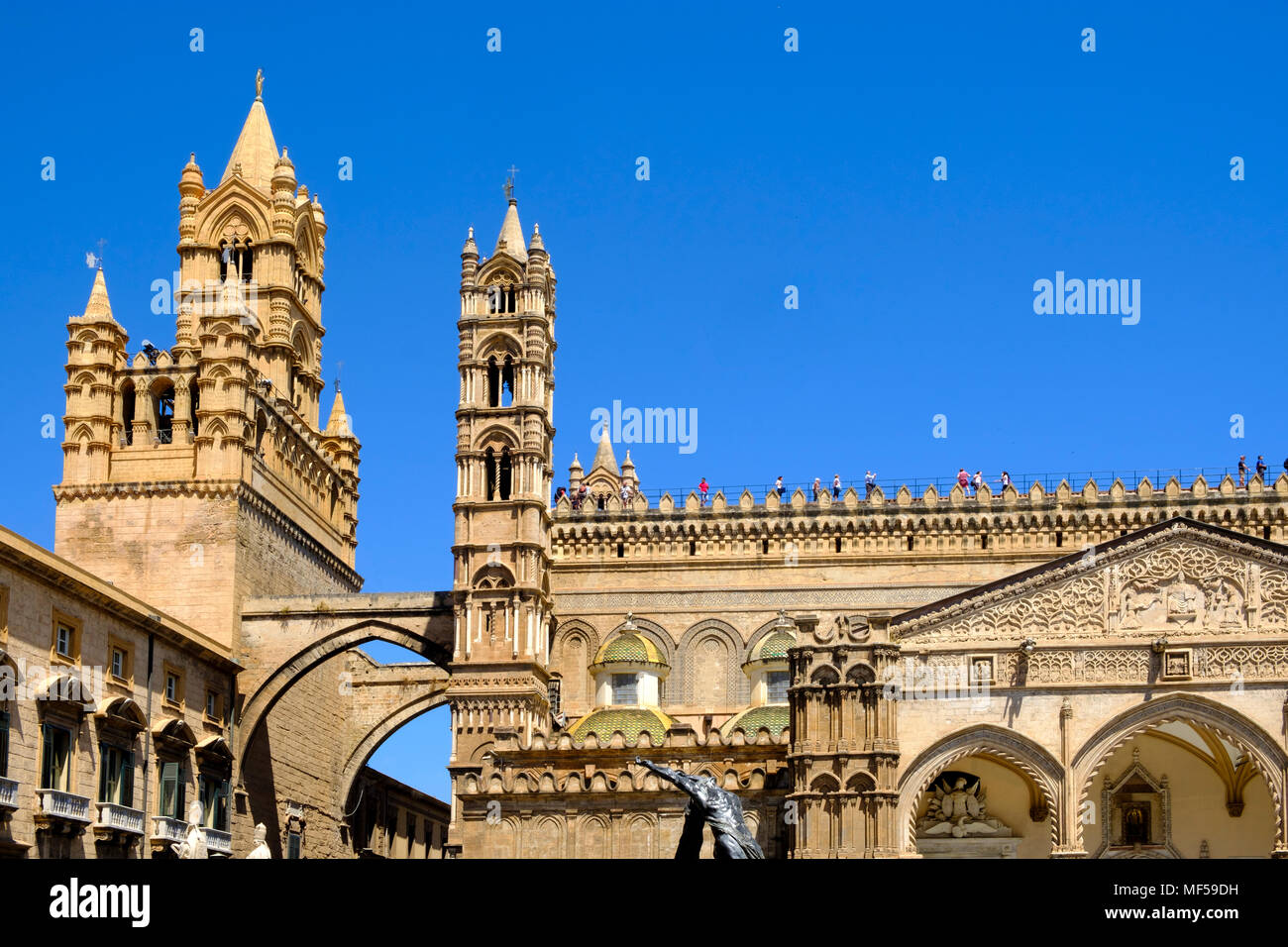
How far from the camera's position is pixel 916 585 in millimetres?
58375

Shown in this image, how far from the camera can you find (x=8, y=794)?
41594mm

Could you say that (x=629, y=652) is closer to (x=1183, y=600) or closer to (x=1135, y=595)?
(x=1135, y=595)

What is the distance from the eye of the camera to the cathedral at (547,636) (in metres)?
44.1

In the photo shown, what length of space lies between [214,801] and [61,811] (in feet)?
36.8

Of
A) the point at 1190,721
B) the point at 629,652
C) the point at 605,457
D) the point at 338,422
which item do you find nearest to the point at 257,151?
the point at 338,422

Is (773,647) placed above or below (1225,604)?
above

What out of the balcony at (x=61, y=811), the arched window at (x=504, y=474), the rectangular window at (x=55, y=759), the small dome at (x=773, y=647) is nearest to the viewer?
the balcony at (x=61, y=811)

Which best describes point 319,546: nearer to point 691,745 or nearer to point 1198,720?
point 691,745

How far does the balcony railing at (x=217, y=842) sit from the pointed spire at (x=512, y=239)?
2107cm

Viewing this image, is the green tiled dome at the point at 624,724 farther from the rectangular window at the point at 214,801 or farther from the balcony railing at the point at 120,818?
the balcony railing at the point at 120,818

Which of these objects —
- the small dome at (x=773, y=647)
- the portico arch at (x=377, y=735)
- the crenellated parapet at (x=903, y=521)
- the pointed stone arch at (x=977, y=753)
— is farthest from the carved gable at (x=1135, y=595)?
the portico arch at (x=377, y=735)
